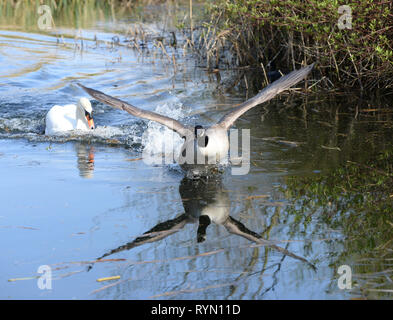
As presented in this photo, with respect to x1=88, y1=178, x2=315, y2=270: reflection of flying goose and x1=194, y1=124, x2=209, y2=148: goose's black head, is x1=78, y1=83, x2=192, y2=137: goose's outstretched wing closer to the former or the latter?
x1=194, y1=124, x2=209, y2=148: goose's black head

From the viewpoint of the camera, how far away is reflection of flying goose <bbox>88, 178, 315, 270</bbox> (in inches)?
185

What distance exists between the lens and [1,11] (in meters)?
18.3

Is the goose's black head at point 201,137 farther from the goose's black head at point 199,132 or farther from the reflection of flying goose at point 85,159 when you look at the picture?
the reflection of flying goose at point 85,159

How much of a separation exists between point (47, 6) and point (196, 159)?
13.7m

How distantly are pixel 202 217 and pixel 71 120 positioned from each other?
13.2ft

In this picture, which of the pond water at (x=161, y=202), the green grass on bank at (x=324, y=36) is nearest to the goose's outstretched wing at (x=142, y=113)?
the pond water at (x=161, y=202)

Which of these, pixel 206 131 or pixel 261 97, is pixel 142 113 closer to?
pixel 206 131

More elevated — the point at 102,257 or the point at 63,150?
the point at 63,150

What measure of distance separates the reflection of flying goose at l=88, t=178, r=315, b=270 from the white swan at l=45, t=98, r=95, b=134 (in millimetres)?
2785

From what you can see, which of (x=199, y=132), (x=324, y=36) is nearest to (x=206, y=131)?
(x=199, y=132)

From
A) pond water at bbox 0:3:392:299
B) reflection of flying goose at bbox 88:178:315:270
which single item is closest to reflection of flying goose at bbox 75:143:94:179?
pond water at bbox 0:3:392:299

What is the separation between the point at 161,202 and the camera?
18.6 feet
